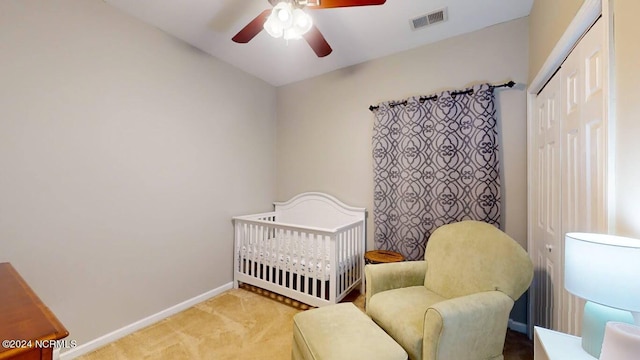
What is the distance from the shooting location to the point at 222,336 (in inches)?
79.2

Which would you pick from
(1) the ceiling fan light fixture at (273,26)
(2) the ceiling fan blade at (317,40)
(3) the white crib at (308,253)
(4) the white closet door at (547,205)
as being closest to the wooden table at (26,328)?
(1) the ceiling fan light fixture at (273,26)

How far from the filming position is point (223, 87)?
2.83 m

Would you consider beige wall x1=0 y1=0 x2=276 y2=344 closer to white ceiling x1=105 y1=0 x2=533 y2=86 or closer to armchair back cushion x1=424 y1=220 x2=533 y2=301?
white ceiling x1=105 y1=0 x2=533 y2=86

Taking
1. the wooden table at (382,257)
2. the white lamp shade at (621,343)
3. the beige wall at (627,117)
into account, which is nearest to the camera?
the white lamp shade at (621,343)

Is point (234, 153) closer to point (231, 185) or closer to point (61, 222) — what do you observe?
point (231, 185)

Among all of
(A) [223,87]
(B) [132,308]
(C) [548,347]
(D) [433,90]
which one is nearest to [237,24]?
(A) [223,87]

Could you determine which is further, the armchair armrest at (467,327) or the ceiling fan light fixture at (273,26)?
the ceiling fan light fixture at (273,26)

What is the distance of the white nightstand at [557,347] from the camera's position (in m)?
0.83

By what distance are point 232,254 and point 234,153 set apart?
46.5 inches

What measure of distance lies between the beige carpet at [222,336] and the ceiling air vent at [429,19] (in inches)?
105

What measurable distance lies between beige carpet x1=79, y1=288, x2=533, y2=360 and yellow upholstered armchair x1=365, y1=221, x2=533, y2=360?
699 mm

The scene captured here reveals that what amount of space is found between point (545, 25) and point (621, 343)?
188cm

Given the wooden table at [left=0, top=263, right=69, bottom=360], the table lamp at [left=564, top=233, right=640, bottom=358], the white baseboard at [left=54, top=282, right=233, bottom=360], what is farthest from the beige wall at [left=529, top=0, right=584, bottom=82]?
the white baseboard at [left=54, top=282, right=233, bottom=360]

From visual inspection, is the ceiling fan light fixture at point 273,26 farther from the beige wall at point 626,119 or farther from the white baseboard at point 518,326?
the white baseboard at point 518,326
